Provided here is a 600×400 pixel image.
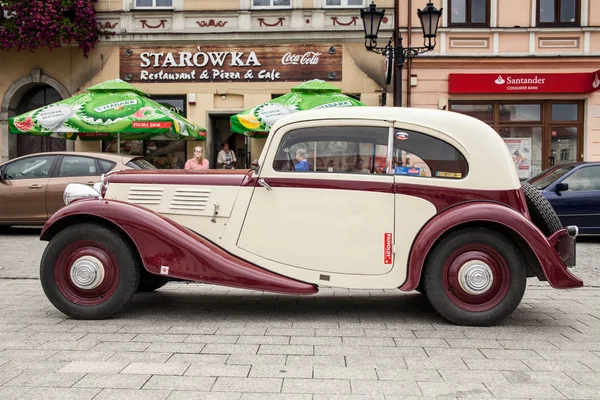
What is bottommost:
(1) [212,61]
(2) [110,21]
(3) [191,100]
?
(3) [191,100]

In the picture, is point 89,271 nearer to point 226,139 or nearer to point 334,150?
point 334,150

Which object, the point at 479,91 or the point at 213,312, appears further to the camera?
the point at 479,91

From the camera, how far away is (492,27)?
17.2 meters

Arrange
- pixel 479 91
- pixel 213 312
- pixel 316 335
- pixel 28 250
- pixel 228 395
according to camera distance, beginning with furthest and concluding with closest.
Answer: pixel 479 91 < pixel 28 250 < pixel 213 312 < pixel 316 335 < pixel 228 395

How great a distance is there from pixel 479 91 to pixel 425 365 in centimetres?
1439

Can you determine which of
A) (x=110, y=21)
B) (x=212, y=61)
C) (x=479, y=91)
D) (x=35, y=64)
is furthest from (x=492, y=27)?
(x=35, y=64)

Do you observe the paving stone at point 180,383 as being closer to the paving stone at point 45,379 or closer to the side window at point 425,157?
the paving stone at point 45,379

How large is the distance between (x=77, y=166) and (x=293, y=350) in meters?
8.62

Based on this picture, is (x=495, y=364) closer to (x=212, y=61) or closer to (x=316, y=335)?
(x=316, y=335)

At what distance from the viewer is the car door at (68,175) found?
11.4m

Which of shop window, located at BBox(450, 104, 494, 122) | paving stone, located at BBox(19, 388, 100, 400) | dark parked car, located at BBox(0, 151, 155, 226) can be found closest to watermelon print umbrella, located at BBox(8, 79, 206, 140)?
dark parked car, located at BBox(0, 151, 155, 226)

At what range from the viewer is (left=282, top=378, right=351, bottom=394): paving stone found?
11.3 feet

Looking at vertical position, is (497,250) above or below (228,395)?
above

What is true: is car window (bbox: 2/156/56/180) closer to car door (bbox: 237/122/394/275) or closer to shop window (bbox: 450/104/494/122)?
car door (bbox: 237/122/394/275)
